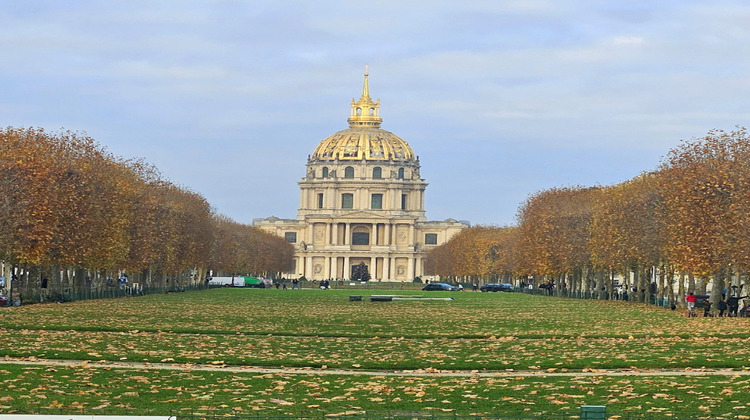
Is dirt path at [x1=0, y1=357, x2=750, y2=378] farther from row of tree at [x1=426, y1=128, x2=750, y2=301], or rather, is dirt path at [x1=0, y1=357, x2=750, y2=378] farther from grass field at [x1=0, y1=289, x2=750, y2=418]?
row of tree at [x1=426, y1=128, x2=750, y2=301]

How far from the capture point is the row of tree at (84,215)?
63906 mm

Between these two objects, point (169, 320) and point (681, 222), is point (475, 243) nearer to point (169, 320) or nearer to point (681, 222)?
point (681, 222)

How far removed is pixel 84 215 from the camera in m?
73.8

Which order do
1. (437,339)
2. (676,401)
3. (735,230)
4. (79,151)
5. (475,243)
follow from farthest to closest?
(475,243) → (79,151) → (735,230) → (437,339) → (676,401)

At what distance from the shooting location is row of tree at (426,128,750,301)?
6253 centimetres

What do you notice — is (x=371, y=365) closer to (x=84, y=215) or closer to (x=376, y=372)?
(x=376, y=372)

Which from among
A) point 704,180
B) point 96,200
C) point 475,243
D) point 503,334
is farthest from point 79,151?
point 475,243

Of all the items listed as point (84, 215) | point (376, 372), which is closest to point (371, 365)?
point (376, 372)

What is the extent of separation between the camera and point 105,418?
16484 mm

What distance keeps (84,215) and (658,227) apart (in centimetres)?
3203

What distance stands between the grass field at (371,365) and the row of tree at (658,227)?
10269mm

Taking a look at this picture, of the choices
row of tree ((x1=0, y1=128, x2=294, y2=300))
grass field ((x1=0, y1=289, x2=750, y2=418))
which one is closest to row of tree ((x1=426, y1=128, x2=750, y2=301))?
grass field ((x1=0, y1=289, x2=750, y2=418))

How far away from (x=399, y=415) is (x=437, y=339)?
21610 mm

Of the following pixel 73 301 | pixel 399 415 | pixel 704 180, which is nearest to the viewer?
pixel 399 415
